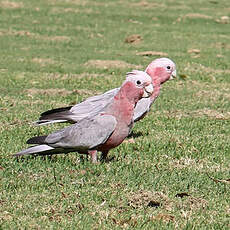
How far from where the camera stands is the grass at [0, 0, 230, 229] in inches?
214

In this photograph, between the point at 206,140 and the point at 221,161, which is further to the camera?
the point at 206,140

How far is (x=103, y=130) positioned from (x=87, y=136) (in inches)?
7.6

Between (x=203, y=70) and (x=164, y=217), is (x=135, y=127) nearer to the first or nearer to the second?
(x=164, y=217)

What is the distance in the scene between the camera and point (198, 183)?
6.36 m

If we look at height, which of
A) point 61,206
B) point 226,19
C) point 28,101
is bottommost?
point 226,19

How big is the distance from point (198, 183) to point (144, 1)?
24088 millimetres

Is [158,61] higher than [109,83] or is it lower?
higher

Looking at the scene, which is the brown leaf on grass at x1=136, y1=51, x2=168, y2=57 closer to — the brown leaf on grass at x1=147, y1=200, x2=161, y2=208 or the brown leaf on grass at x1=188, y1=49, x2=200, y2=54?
the brown leaf on grass at x1=188, y1=49, x2=200, y2=54

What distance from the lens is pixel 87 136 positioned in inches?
259

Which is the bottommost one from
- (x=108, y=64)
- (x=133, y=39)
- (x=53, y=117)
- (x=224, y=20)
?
(x=224, y=20)

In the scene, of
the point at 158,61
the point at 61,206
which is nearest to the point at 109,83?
the point at 158,61

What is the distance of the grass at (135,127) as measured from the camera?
5438mm

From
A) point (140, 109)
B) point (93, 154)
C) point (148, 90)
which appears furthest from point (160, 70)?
point (93, 154)

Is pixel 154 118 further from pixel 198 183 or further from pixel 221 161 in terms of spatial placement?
pixel 198 183
